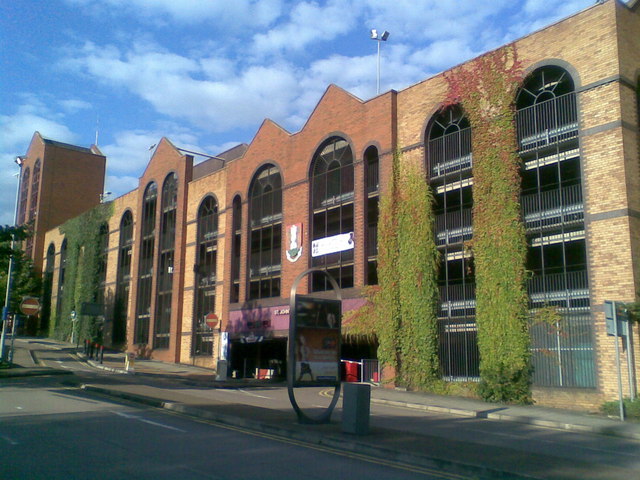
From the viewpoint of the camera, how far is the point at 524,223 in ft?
74.7

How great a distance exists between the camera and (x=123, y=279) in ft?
160

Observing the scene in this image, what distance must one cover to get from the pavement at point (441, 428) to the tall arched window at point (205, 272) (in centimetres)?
A: 1110

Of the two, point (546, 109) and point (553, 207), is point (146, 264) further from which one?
point (546, 109)

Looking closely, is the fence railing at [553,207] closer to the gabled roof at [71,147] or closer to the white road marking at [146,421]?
the white road marking at [146,421]

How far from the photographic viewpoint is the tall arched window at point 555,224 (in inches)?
811

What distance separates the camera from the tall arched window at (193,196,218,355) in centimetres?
3862

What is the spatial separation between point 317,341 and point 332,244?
647 inches

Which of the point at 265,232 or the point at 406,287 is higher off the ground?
the point at 265,232

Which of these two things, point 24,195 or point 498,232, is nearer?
point 498,232

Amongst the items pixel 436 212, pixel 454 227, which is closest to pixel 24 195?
pixel 436 212

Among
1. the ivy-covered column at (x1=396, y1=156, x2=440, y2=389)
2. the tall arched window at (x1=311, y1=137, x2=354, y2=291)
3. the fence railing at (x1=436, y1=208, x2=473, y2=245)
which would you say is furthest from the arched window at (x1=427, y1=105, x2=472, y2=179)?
the tall arched window at (x1=311, y1=137, x2=354, y2=291)

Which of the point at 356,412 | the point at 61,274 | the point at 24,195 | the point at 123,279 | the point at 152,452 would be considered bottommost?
the point at 152,452

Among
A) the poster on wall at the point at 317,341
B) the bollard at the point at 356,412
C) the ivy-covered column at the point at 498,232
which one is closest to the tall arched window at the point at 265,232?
the ivy-covered column at the point at 498,232

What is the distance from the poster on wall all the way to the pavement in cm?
103
